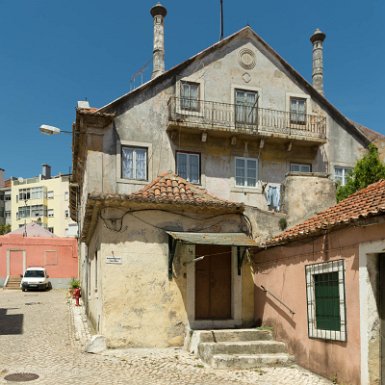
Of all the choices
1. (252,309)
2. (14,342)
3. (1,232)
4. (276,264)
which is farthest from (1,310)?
(1,232)

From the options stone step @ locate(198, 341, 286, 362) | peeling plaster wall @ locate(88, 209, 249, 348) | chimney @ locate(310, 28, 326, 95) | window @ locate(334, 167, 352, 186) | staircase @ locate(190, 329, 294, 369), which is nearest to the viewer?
staircase @ locate(190, 329, 294, 369)

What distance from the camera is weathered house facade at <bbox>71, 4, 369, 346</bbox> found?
11.6 meters

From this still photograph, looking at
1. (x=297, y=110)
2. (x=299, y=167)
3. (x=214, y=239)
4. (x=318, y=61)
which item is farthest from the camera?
(x=318, y=61)

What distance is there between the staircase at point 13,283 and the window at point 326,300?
27.9 meters

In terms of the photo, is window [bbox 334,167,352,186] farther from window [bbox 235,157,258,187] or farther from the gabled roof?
window [bbox 235,157,258,187]

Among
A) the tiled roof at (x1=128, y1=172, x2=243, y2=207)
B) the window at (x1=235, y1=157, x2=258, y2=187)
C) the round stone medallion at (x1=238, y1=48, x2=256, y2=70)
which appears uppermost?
the round stone medallion at (x1=238, y1=48, x2=256, y2=70)

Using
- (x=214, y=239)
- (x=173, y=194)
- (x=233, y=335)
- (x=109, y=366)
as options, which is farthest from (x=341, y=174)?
(x=109, y=366)

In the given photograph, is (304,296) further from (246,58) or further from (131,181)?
(246,58)

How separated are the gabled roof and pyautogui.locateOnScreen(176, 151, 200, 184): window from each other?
10.4 ft

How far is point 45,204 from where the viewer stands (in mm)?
66312

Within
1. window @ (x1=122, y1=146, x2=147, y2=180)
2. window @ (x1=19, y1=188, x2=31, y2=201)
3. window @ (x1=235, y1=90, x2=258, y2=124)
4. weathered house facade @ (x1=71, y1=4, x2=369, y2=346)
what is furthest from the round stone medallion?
window @ (x1=19, y1=188, x2=31, y2=201)

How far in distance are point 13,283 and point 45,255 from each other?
10.1ft

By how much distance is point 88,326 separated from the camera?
15445 mm

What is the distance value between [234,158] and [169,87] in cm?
418
